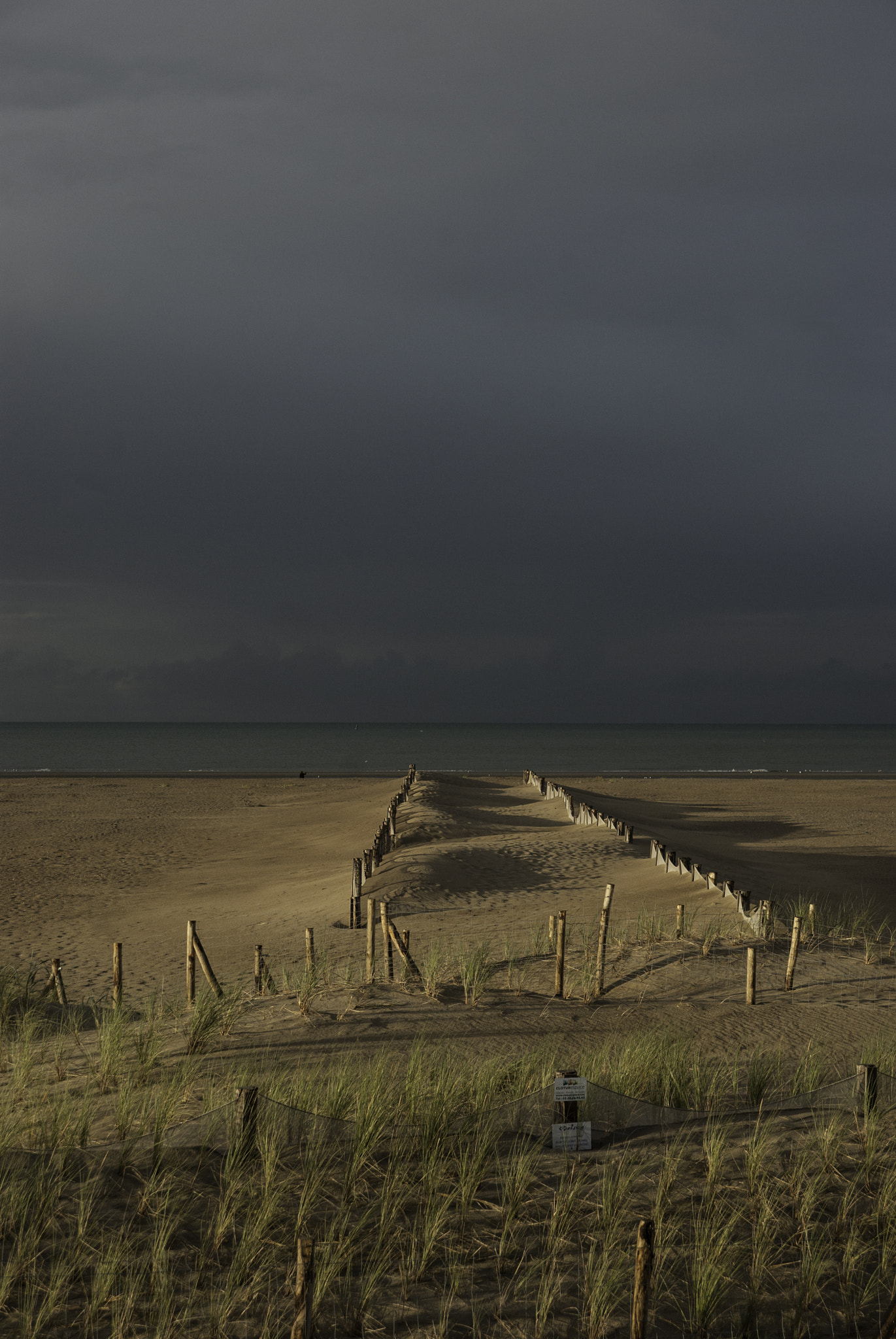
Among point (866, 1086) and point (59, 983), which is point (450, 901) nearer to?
point (59, 983)

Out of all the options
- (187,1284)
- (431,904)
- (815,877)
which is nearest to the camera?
(187,1284)

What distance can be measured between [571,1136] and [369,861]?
970cm

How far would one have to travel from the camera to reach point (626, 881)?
47.7ft

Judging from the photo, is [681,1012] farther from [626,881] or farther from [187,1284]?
[626,881]

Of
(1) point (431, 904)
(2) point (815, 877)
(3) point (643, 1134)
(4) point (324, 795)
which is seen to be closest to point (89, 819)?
(4) point (324, 795)

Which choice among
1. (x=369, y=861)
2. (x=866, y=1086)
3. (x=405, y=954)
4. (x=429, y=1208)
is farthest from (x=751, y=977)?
(x=369, y=861)

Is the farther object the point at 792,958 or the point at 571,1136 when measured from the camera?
the point at 792,958

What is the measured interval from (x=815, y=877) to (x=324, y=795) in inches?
928

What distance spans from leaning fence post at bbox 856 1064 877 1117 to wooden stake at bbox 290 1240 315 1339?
12.2 ft

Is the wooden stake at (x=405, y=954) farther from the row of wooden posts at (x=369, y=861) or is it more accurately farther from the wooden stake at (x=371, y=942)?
the row of wooden posts at (x=369, y=861)

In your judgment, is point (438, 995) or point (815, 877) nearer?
point (438, 995)

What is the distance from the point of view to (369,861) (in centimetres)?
1448

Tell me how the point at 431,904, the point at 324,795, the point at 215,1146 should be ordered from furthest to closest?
the point at 324,795 → the point at 431,904 → the point at 215,1146

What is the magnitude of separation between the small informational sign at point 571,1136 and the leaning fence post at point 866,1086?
5.75 ft
